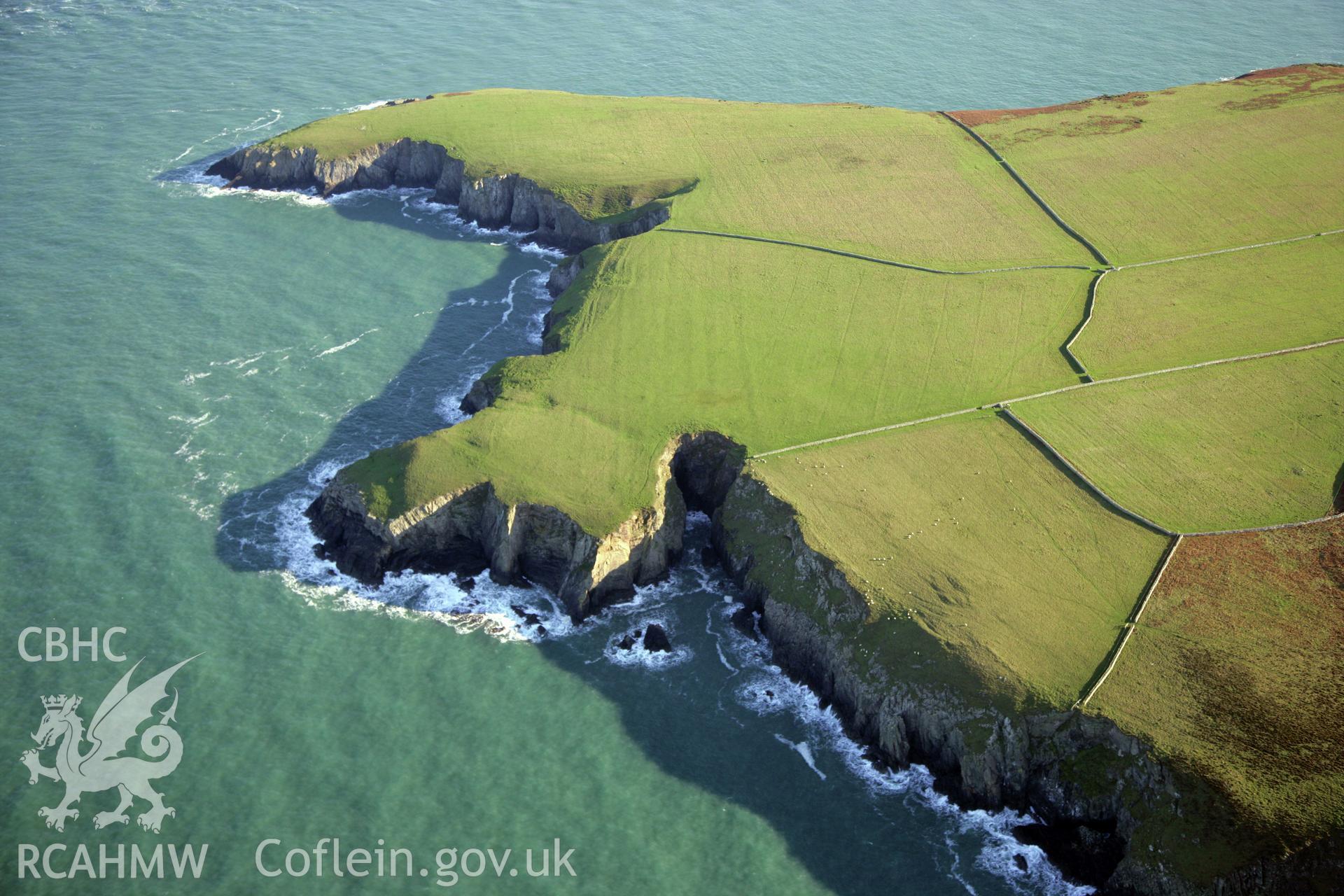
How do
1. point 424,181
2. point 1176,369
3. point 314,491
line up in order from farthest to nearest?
point 424,181 < point 1176,369 < point 314,491

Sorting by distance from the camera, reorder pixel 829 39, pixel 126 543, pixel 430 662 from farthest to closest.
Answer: pixel 829 39 → pixel 126 543 → pixel 430 662

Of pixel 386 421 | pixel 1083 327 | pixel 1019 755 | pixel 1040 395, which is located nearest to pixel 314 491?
pixel 386 421

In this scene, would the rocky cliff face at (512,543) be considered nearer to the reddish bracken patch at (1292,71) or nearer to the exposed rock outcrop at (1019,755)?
the exposed rock outcrop at (1019,755)

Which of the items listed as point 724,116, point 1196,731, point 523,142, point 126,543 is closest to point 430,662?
point 126,543

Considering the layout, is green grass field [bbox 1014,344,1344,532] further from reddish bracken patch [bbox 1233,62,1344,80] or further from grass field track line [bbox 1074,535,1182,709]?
reddish bracken patch [bbox 1233,62,1344,80]

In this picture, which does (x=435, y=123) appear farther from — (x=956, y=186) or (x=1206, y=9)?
(x=1206, y=9)

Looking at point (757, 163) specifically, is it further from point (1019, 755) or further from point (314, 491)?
point (1019, 755)
